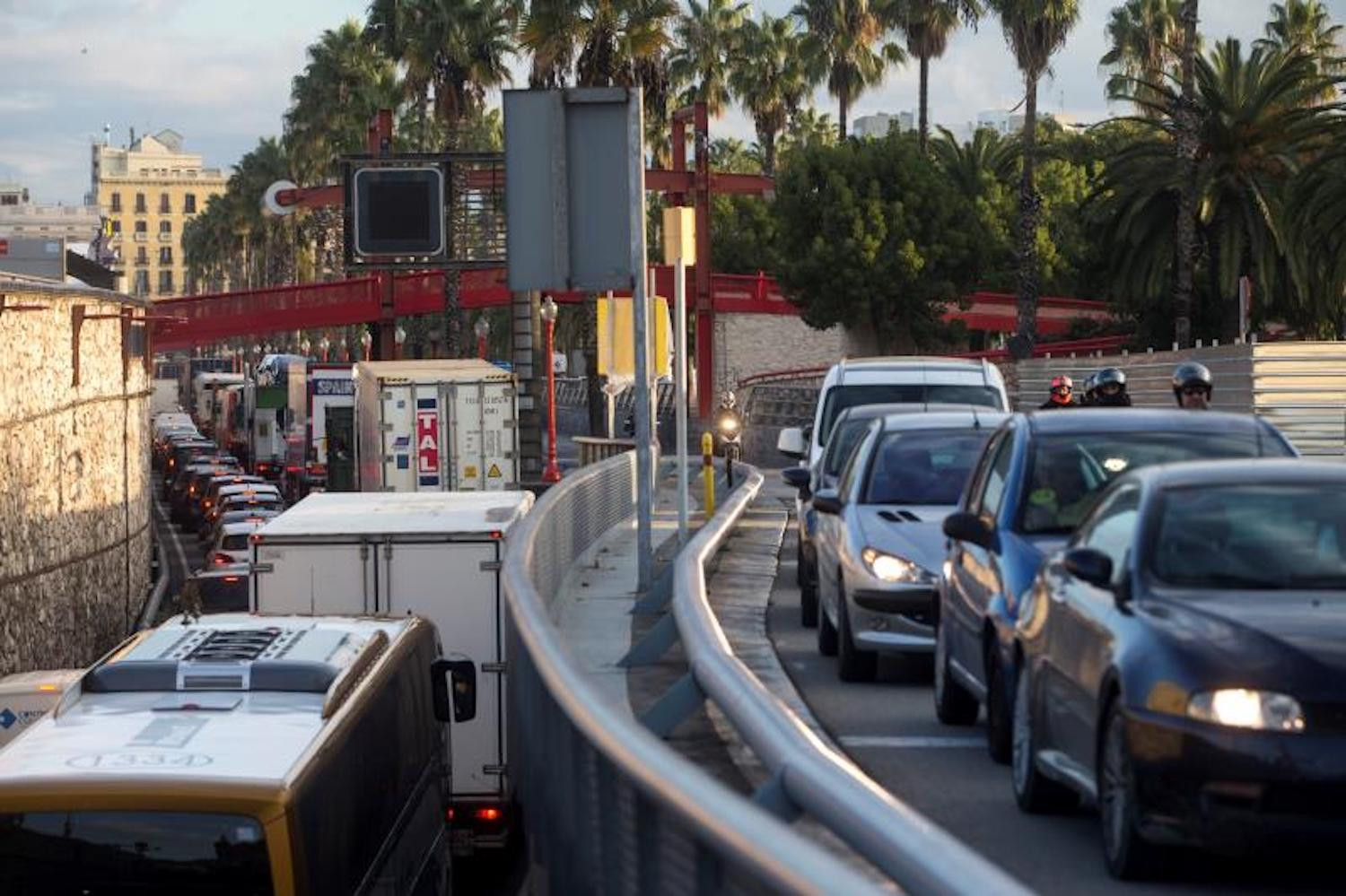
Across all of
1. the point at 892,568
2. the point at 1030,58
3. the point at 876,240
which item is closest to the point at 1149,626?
the point at 892,568

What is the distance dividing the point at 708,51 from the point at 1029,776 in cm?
7887

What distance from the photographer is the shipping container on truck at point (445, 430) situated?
148 feet

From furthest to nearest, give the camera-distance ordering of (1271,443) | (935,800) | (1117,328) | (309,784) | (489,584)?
(1117,328)
(489,584)
(1271,443)
(935,800)
(309,784)

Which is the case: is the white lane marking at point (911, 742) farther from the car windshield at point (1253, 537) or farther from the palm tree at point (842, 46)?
the palm tree at point (842, 46)

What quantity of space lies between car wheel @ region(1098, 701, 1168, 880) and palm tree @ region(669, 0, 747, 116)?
7495cm

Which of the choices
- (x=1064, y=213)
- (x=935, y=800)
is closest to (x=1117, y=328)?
(x=1064, y=213)

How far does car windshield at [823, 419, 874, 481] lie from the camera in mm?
21250

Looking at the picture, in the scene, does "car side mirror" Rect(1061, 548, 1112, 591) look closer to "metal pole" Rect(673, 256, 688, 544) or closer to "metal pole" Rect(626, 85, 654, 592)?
"metal pole" Rect(626, 85, 654, 592)

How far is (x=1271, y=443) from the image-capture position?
1207 centimetres

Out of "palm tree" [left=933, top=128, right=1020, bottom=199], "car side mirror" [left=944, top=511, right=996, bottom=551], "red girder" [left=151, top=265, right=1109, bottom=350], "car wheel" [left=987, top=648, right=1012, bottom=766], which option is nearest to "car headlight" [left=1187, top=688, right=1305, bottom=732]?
"car wheel" [left=987, top=648, right=1012, bottom=766]

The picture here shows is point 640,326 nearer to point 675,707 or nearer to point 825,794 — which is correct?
point 675,707

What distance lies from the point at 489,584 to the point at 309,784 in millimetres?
8455

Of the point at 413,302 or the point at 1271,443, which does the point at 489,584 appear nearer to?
the point at 1271,443

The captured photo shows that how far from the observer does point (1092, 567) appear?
→ 9477 mm
